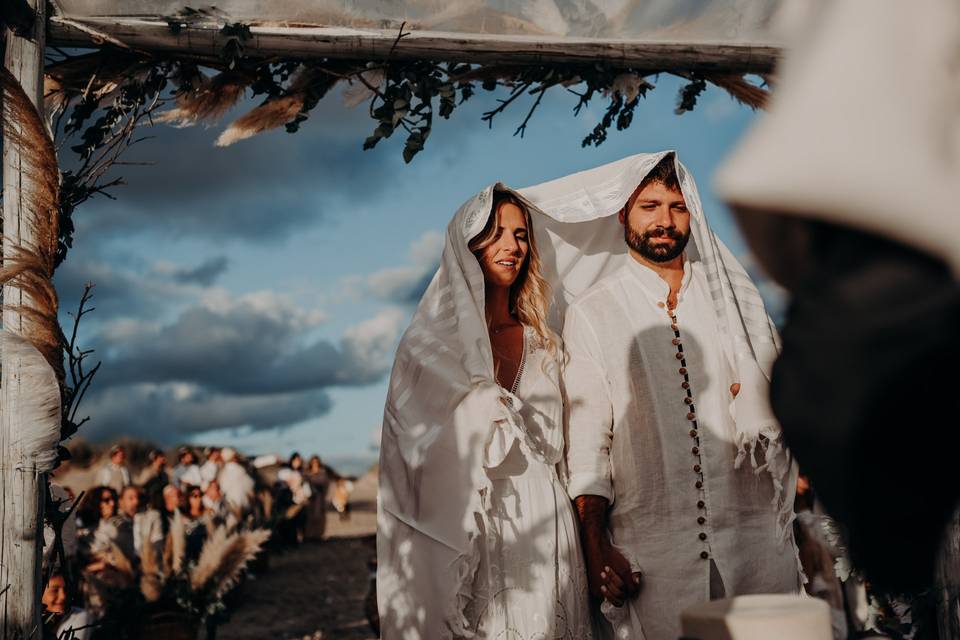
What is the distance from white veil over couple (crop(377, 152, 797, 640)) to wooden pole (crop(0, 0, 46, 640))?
138cm

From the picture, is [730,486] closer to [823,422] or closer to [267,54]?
[267,54]

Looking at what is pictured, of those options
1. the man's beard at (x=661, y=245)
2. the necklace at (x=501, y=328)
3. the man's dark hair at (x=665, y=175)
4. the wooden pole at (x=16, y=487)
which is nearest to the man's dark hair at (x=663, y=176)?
the man's dark hair at (x=665, y=175)

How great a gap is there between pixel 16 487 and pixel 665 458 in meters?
2.48

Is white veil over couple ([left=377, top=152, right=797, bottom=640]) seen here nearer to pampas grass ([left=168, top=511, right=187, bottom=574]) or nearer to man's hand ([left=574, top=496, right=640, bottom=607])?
man's hand ([left=574, top=496, right=640, bottom=607])

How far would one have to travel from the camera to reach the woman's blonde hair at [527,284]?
4.65m

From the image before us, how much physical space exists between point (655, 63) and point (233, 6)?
183cm

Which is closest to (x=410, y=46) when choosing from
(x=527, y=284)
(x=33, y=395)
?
(x=527, y=284)

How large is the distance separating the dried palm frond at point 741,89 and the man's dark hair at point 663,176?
388 millimetres

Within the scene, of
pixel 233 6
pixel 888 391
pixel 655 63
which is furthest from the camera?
pixel 655 63

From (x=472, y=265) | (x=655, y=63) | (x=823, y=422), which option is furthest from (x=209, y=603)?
(x=823, y=422)

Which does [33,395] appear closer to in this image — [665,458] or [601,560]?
[601,560]

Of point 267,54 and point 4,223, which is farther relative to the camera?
point 267,54

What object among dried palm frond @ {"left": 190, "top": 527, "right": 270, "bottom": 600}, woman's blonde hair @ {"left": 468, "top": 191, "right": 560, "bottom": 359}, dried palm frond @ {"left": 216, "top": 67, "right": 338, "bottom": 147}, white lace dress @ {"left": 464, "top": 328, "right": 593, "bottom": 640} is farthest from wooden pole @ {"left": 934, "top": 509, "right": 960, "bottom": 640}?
dried palm frond @ {"left": 190, "top": 527, "right": 270, "bottom": 600}

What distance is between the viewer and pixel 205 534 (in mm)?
10422
